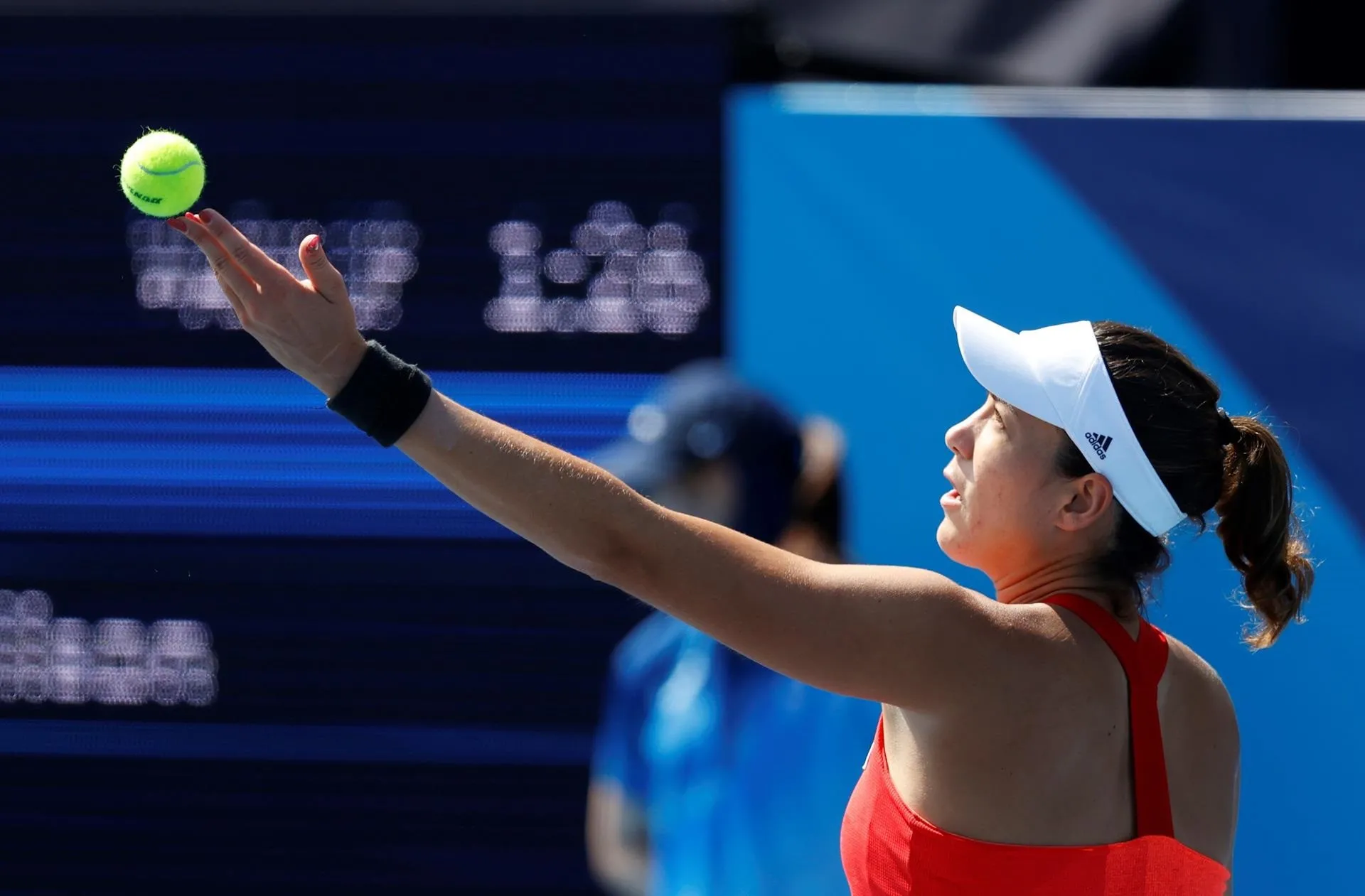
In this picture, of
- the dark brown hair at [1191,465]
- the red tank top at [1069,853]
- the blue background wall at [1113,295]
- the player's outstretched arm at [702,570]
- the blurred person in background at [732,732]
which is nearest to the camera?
the player's outstretched arm at [702,570]

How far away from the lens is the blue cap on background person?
8.10 ft

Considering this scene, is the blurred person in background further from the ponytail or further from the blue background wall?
the ponytail

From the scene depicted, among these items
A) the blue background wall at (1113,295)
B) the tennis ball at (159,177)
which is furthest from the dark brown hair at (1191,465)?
the blue background wall at (1113,295)

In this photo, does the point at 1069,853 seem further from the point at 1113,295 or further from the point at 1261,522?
the point at 1113,295

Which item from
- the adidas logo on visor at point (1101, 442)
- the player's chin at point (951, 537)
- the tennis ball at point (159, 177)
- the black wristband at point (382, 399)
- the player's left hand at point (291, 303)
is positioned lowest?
the player's chin at point (951, 537)

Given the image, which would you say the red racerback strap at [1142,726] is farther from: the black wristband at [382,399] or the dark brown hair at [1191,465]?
the black wristband at [382,399]

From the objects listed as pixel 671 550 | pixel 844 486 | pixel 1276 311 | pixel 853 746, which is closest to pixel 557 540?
pixel 671 550

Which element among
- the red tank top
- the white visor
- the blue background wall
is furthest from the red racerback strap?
the blue background wall

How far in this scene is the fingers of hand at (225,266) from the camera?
55.2 inches

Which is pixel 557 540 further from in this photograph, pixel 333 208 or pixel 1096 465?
pixel 333 208

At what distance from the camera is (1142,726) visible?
4.95 ft

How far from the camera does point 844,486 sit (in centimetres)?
304

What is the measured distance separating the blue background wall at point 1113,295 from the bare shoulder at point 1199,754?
142 centimetres

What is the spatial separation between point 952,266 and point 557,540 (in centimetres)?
190
